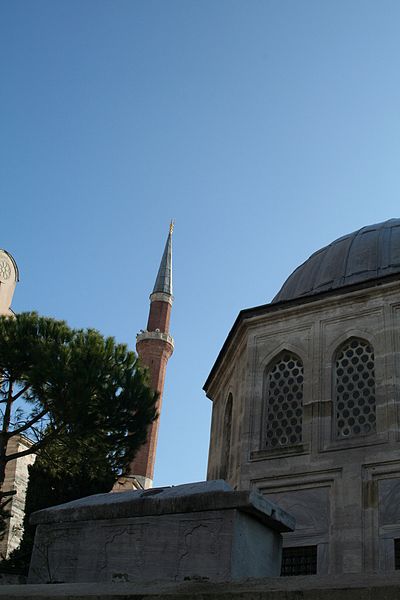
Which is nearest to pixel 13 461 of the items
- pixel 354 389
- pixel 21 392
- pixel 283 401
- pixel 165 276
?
pixel 21 392

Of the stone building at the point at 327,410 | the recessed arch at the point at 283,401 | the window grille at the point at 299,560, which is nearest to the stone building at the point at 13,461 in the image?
the stone building at the point at 327,410

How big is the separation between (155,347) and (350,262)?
28.1 metres

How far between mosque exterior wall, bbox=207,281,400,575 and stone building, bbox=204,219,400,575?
0.02 meters

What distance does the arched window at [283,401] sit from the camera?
11742 millimetres

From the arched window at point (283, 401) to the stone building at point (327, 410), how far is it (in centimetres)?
2

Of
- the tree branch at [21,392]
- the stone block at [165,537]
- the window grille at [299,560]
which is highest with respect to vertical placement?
the tree branch at [21,392]

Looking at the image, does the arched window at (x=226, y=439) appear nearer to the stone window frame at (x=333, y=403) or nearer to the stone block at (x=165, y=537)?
the stone window frame at (x=333, y=403)

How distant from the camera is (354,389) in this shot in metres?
11.5

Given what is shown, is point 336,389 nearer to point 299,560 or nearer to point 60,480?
point 299,560

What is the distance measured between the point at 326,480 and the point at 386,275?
3447 millimetres

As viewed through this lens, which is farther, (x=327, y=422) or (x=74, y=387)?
(x=74, y=387)

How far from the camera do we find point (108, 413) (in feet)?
51.2

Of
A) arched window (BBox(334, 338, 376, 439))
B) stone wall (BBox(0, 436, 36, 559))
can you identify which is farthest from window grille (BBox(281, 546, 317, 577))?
stone wall (BBox(0, 436, 36, 559))

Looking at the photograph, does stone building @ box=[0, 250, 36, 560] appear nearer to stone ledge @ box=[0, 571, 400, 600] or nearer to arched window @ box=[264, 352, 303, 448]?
arched window @ box=[264, 352, 303, 448]
